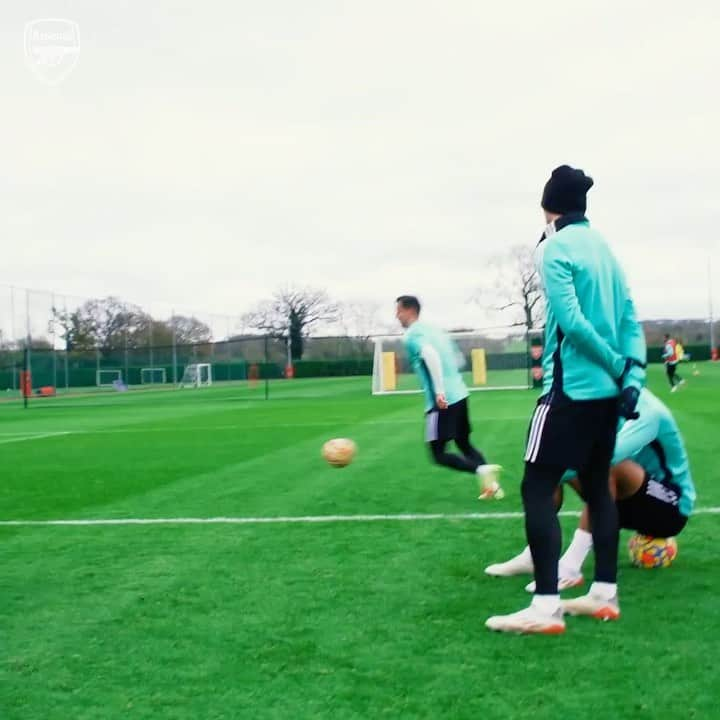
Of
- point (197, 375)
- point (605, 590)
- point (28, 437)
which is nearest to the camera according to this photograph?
point (605, 590)

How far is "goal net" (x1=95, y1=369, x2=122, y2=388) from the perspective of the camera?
52.7 meters

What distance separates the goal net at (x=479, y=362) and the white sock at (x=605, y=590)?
31.2 m

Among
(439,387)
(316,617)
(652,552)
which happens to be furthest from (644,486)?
(439,387)

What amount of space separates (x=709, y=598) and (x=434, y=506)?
3.30m

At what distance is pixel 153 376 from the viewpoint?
186ft

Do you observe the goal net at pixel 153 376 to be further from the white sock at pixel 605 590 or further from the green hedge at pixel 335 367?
the white sock at pixel 605 590

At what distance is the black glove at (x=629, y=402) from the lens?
412 cm

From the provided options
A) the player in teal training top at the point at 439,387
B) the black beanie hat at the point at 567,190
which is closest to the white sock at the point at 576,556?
the black beanie hat at the point at 567,190

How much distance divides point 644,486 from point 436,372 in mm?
3468

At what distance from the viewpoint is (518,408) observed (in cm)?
2180

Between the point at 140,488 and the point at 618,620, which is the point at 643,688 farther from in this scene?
the point at 140,488

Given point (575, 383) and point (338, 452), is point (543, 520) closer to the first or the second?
point (575, 383)

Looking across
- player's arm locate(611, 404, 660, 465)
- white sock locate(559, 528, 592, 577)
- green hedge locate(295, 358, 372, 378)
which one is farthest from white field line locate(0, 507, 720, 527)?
green hedge locate(295, 358, 372, 378)

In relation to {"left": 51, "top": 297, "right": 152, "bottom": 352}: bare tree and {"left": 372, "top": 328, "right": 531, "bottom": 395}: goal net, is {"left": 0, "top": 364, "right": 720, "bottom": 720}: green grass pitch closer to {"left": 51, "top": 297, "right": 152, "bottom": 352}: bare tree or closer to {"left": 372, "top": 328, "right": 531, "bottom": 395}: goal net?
{"left": 372, "top": 328, "right": 531, "bottom": 395}: goal net
